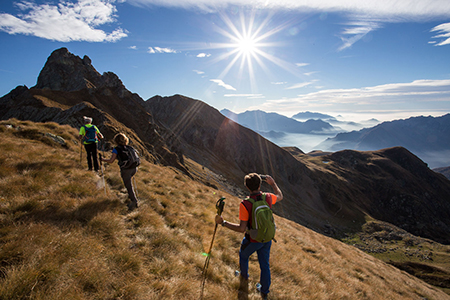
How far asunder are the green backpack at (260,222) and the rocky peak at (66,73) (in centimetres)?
7173

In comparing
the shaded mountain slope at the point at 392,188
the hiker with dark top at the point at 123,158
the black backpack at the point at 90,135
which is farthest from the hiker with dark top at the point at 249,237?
the shaded mountain slope at the point at 392,188

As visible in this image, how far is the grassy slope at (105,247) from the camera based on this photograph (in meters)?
3.48

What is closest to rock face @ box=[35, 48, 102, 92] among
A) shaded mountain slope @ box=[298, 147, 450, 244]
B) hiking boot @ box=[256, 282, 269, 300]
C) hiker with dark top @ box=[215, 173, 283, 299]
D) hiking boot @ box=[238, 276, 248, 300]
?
hiker with dark top @ box=[215, 173, 283, 299]

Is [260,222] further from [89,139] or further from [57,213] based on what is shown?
[89,139]

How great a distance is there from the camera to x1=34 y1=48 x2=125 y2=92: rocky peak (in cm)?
6325

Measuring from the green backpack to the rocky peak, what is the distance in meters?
71.7

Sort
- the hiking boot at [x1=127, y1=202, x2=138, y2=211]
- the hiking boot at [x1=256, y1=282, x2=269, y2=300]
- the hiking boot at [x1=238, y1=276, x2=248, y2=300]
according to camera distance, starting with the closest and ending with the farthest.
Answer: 1. the hiking boot at [x1=238, y1=276, x2=248, y2=300]
2. the hiking boot at [x1=256, y1=282, x2=269, y2=300]
3. the hiking boot at [x1=127, y1=202, x2=138, y2=211]

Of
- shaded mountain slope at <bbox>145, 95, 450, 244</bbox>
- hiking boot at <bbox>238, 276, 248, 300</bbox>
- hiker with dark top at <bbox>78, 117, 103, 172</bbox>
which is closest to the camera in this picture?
hiking boot at <bbox>238, 276, 248, 300</bbox>

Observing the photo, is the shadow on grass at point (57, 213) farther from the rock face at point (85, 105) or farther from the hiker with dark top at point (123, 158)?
the rock face at point (85, 105)

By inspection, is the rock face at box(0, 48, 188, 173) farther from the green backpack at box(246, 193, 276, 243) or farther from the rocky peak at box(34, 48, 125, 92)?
the green backpack at box(246, 193, 276, 243)

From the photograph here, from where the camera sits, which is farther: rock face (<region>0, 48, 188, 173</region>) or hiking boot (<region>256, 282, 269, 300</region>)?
rock face (<region>0, 48, 188, 173</region>)

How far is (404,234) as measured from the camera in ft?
267

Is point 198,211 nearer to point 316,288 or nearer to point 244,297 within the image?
point 244,297

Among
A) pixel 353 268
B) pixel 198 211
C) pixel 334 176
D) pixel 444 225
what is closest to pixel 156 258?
pixel 198 211
